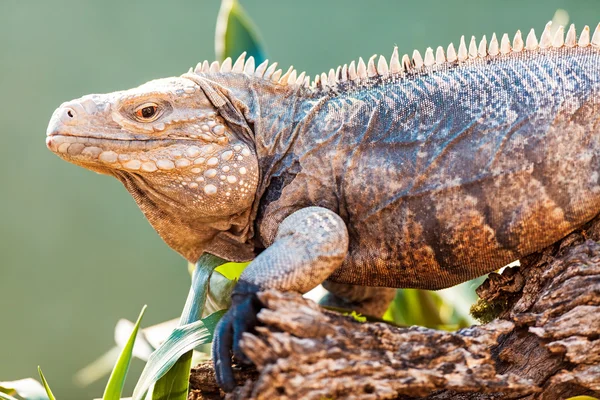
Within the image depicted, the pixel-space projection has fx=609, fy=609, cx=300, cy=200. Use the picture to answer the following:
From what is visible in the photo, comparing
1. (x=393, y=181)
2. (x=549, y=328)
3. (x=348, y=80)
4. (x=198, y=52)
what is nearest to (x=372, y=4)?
(x=198, y=52)

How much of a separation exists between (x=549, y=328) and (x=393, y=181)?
28.7 inches

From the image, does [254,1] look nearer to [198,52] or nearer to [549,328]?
[198,52]

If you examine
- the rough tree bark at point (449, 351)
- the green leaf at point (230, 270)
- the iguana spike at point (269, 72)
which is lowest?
the rough tree bark at point (449, 351)

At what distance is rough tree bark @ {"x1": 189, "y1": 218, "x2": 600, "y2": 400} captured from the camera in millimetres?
1749

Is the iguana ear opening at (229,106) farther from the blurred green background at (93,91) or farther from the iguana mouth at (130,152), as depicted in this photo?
the blurred green background at (93,91)

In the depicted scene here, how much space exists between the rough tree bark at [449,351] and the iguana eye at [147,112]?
851 mm

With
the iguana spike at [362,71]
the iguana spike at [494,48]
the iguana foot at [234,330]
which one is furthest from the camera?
the iguana spike at [362,71]

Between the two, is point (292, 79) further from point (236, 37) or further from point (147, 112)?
point (236, 37)

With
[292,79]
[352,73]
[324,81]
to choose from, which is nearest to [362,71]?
[352,73]

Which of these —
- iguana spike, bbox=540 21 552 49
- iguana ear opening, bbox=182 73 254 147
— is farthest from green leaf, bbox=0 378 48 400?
iguana spike, bbox=540 21 552 49

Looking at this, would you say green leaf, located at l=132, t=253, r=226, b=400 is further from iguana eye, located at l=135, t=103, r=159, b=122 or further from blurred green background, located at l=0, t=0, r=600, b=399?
blurred green background, located at l=0, t=0, r=600, b=399

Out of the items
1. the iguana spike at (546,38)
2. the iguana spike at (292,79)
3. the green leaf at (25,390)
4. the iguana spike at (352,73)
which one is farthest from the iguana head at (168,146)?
the iguana spike at (546,38)

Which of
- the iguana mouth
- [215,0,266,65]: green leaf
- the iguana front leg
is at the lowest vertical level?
the iguana front leg

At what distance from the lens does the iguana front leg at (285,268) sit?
6.22 feet
